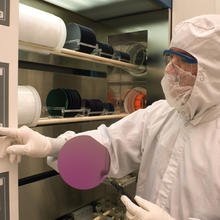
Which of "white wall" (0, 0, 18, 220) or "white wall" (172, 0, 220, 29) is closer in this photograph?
"white wall" (0, 0, 18, 220)

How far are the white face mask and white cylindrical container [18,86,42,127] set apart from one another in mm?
551

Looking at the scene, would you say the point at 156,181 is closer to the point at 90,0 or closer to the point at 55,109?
the point at 55,109

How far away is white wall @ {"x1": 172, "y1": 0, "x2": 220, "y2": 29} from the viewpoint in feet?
5.12

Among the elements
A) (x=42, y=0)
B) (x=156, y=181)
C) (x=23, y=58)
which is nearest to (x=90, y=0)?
(x=42, y=0)

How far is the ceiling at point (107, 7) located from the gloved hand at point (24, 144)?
949mm

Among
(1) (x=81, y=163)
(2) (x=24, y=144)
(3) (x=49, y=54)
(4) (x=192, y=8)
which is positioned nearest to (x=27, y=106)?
(2) (x=24, y=144)

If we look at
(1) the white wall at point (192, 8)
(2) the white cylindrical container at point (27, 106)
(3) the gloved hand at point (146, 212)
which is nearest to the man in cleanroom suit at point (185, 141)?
(3) the gloved hand at point (146, 212)

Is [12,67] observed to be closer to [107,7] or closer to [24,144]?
[24,144]

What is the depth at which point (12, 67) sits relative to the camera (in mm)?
783

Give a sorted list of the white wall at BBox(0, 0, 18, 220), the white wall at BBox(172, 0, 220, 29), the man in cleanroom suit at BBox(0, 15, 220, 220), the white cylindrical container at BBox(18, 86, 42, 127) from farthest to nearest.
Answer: the white wall at BBox(172, 0, 220, 29), the white cylindrical container at BBox(18, 86, 42, 127), the man in cleanroom suit at BBox(0, 15, 220, 220), the white wall at BBox(0, 0, 18, 220)

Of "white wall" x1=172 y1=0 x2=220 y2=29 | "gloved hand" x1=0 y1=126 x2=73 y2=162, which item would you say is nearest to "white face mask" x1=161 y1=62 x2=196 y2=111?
"gloved hand" x1=0 y1=126 x2=73 y2=162

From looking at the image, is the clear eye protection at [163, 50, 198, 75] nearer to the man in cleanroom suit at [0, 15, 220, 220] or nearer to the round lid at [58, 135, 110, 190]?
the man in cleanroom suit at [0, 15, 220, 220]

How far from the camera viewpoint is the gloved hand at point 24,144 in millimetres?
799

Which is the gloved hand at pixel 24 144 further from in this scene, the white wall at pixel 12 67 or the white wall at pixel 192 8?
the white wall at pixel 192 8
